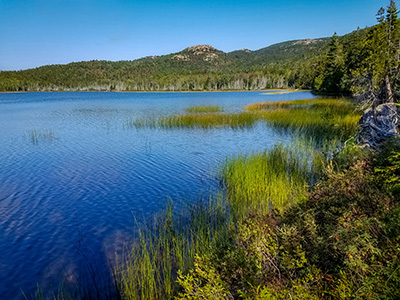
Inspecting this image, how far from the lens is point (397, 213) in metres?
4.29

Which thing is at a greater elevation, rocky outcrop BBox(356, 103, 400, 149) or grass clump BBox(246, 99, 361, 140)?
rocky outcrop BBox(356, 103, 400, 149)

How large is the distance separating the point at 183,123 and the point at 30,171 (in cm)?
1439

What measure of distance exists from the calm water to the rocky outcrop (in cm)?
581

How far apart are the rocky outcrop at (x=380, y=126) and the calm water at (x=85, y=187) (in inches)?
229

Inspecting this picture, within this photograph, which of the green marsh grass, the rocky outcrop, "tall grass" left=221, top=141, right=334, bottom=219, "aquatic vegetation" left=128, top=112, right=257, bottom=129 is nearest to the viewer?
the green marsh grass

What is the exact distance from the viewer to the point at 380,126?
10.4m

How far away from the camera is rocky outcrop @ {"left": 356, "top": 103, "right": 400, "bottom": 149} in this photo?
30.0 ft

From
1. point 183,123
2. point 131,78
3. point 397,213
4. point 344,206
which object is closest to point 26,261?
point 344,206

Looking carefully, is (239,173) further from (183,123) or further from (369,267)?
(183,123)

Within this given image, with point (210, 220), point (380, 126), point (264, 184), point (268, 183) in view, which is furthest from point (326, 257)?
point (380, 126)

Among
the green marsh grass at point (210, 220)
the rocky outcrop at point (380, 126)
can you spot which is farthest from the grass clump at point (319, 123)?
the rocky outcrop at point (380, 126)

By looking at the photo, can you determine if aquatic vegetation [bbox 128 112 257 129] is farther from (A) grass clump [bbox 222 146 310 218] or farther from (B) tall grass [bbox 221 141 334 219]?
(A) grass clump [bbox 222 146 310 218]

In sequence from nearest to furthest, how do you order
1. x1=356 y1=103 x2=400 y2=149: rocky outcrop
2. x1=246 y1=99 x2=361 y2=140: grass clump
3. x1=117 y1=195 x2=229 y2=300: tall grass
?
x1=117 y1=195 x2=229 y2=300: tall grass
x1=356 y1=103 x2=400 y2=149: rocky outcrop
x1=246 y1=99 x2=361 y2=140: grass clump

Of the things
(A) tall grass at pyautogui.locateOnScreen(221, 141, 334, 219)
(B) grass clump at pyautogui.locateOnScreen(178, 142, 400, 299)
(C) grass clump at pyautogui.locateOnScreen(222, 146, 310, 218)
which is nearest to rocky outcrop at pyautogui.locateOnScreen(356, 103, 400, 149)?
(A) tall grass at pyautogui.locateOnScreen(221, 141, 334, 219)
